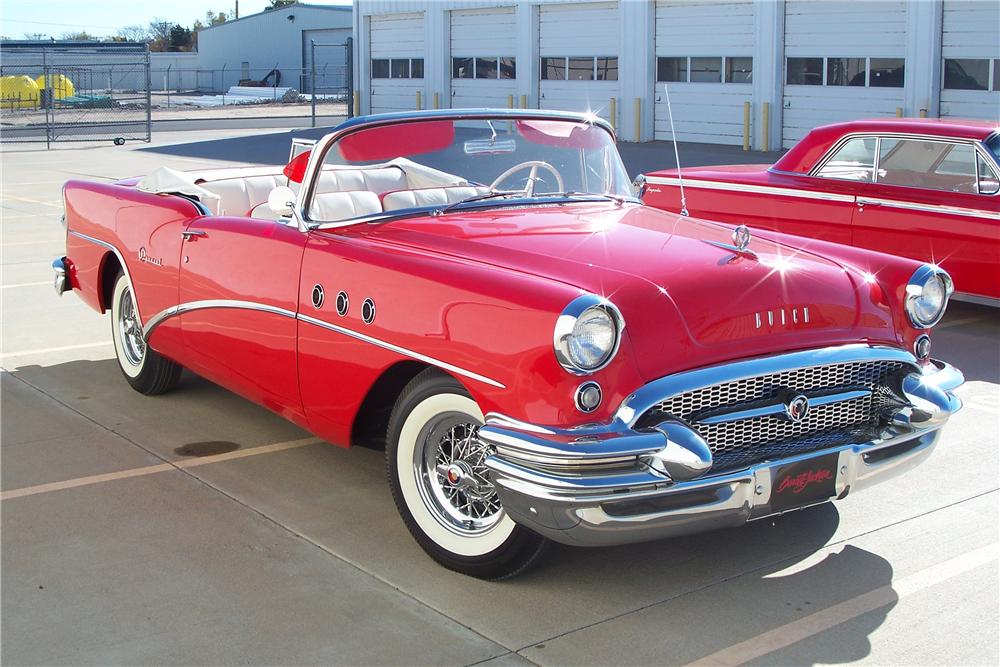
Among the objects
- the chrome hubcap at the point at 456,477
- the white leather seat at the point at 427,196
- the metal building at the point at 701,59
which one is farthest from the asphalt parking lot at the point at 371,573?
the metal building at the point at 701,59

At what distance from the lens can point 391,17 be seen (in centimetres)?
3153

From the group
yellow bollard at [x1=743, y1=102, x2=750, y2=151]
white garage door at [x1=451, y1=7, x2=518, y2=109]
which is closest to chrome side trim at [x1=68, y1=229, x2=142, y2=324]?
yellow bollard at [x1=743, y1=102, x2=750, y2=151]

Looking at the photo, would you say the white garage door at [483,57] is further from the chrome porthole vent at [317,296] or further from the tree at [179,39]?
the tree at [179,39]

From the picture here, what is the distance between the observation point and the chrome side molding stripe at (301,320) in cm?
381

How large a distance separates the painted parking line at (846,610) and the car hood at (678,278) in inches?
33.5

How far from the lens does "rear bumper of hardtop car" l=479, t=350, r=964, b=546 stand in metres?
3.45

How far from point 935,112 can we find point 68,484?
17.4 m

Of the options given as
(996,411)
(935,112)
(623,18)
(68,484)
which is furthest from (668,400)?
(623,18)

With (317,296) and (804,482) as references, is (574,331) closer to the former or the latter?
(804,482)

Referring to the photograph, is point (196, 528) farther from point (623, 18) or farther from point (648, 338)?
point (623, 18)

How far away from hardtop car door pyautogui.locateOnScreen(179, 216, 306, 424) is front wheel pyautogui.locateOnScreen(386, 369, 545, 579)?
2.65 feet

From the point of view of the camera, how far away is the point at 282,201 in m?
4.79

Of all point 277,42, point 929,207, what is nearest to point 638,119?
point 929,207

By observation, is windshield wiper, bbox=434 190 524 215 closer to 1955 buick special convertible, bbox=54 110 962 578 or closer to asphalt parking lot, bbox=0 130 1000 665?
1955 buick special convertible, bbox=54 110 962 578
